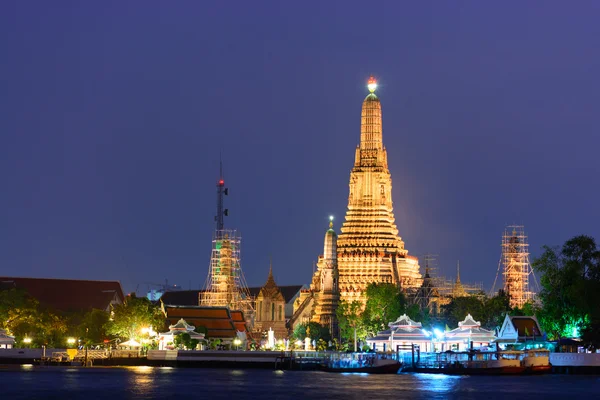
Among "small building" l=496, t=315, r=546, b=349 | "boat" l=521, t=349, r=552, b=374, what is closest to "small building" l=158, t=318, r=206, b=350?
"small building" l=496, t=315, r=546, b=349

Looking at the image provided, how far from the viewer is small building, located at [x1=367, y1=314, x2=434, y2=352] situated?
122938 mm

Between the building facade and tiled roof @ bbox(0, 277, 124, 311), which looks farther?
tiled roof @ bbox(0, 277, 124, 311)

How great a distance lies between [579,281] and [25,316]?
54.9 metres

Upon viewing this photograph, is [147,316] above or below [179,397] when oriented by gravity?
above

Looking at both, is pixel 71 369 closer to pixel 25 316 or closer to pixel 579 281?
pixel 25 316

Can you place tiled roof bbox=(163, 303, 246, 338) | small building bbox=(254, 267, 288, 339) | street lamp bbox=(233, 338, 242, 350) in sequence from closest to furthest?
tiled roof bbox=(163, 303, 246, 338), street lamp bbox=(233, 338, 242, 350), small building bbox=(254, 267, 288, 339)

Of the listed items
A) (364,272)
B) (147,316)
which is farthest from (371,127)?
(147,316)

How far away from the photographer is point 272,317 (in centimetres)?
17362

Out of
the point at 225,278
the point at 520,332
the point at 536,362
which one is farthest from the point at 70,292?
the point at 536,362

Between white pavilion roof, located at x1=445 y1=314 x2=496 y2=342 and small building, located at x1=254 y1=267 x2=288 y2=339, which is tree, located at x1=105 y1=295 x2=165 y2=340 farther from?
small building, located at x1=254 y1=267 x2=288 y2=339

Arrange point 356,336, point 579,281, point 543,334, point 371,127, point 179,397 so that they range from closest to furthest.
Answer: point 179,397, point 579,281, point 543,334, point 356,336, point 371,127

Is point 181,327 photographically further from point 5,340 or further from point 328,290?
point 328,290

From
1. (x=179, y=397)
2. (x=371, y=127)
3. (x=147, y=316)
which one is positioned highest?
(x=371, y=127)

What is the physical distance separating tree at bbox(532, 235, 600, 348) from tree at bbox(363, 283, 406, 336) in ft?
97.0
